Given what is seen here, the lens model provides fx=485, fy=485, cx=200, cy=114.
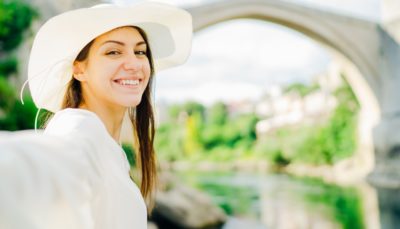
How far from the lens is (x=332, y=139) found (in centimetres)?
1503

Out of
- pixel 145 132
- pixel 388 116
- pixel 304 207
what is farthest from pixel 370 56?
pixel 145 132

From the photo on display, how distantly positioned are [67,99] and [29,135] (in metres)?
0.43

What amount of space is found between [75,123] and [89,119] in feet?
0.11

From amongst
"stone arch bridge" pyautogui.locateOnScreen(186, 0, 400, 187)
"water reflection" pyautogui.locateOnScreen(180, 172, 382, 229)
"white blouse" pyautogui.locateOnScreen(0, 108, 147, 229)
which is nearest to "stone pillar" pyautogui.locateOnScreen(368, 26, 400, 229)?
"stone arch bridge" pyautogui.locateOnScreen(186, 0, 400, 187)

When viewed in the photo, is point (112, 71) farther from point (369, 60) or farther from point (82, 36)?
point (369, 60)

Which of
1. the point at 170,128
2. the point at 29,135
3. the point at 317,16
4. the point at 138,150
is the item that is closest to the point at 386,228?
the point at 138,150

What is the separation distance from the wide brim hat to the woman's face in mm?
18

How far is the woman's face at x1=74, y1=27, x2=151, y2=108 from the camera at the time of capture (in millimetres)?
732

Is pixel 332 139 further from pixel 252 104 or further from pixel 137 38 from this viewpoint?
pixel 252 104

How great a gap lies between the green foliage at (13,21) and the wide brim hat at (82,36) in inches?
242

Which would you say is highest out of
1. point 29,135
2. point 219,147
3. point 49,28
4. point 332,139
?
point 49,28

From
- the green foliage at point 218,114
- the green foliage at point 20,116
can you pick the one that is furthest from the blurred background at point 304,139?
the green foliage at point 218,114

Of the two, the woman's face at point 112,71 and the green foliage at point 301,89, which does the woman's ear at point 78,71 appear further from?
the green foliage at point 301,89

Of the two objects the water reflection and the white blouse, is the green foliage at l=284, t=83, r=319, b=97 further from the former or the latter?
the white blouse
